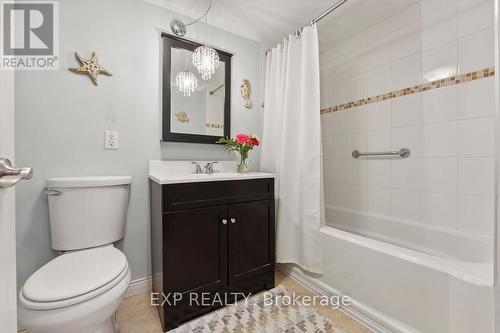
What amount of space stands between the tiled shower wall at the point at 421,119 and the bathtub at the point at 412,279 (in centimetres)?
14

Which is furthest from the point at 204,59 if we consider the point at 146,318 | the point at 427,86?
the point at 146,318

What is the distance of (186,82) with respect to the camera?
1760 mm

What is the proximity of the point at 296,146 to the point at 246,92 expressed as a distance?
0.71 m

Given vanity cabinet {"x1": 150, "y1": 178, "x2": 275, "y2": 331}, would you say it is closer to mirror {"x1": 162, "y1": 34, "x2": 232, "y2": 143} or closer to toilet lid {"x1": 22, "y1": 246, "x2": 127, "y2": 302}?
toilet lid {"x1": 22, "y1": 246, "x2": 127, "y2": 302}

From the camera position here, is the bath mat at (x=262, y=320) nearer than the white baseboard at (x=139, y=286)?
Yes

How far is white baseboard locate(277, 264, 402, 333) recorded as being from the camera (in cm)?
122

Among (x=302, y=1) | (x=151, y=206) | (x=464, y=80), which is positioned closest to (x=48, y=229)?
(x=151, y=206)

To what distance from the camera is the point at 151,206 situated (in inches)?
62.8

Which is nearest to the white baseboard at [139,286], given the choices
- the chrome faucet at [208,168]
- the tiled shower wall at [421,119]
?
the chrome faucet at [208,168]

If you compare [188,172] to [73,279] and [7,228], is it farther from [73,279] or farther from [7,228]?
[7,228]

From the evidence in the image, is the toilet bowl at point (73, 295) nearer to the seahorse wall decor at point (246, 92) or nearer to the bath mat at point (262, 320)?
the bath mat at point (262, 320)

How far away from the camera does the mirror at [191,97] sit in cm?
168

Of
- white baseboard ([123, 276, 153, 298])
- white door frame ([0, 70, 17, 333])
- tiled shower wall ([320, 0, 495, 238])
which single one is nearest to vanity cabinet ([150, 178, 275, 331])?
white baseboard ([123, 276, 153, 298])

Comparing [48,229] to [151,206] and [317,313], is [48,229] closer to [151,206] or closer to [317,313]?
[151,206]
